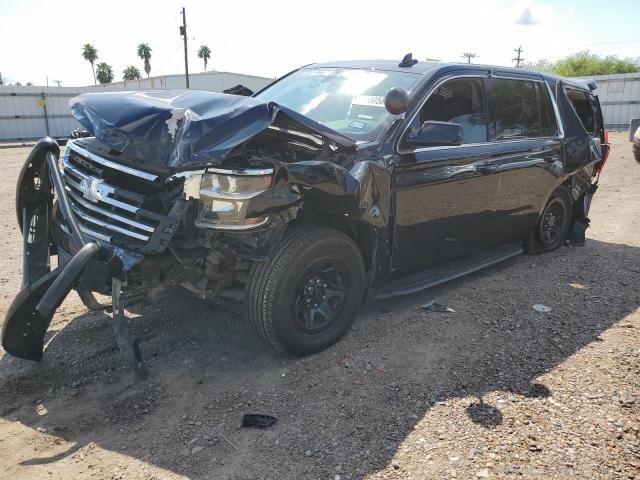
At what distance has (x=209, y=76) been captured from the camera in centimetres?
3600


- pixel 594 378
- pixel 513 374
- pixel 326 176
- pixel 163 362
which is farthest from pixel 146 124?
pixel 594 378

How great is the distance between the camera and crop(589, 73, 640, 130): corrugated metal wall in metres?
30.8

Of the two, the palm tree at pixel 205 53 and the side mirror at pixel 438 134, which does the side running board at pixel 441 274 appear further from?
the palm tree at pixel 205 53

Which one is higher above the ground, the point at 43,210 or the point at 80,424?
the point at 43,210

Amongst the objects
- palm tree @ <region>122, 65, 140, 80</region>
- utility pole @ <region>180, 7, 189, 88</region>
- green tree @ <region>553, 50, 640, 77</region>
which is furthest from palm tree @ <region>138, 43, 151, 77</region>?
green tree @ <region>553, 50, 640, 77</region>

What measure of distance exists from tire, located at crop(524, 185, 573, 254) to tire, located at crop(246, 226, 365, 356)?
118 inches

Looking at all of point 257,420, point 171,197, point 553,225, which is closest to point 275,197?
point 171,197

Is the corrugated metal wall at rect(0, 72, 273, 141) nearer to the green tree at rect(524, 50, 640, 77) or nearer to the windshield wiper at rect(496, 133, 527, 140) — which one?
the windshield wiper at rect(496, 133, 527, 140)

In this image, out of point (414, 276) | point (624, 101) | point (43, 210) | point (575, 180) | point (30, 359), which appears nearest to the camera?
point (30, 359)

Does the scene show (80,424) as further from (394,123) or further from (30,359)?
(394,123)

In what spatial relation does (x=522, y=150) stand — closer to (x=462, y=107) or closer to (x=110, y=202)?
(x=462, y=107)

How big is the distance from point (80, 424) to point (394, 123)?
2.69 metres

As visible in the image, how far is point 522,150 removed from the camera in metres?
4.88

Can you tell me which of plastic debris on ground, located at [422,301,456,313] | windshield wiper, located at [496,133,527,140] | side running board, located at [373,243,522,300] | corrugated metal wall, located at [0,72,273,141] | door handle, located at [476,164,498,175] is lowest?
plastic debris on ground, located at [422,301,456,313]
